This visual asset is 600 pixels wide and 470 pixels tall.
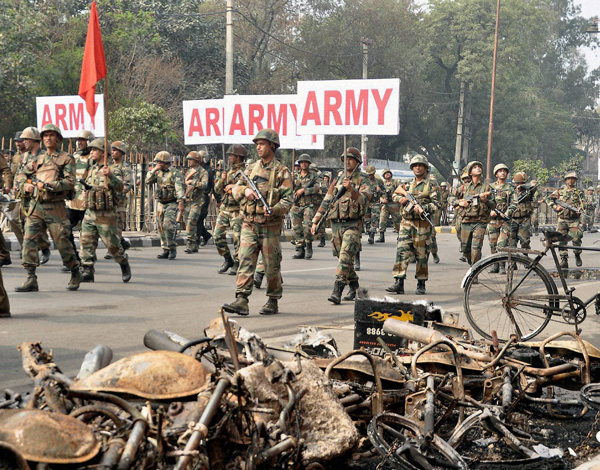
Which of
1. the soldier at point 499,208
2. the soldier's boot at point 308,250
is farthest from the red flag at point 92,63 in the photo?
the soldier at point 499,208

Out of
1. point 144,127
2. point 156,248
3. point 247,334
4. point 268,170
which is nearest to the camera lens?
point 247,334

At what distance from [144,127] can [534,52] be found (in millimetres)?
61782

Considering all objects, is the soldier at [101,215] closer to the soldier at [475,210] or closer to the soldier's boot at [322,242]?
the soldier at [475,210]

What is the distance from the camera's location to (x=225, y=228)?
43.8ft

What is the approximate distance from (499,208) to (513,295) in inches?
344

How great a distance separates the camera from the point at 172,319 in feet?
28.3

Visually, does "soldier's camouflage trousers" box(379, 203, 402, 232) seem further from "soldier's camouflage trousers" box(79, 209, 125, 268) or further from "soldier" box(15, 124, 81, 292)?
"soldier" box(15, 124, 81, 292)

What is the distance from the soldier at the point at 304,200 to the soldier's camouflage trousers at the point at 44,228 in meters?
6.98

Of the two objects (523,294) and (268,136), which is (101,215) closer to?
(268,136)

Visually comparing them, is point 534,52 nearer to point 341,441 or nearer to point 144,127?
point 144,127

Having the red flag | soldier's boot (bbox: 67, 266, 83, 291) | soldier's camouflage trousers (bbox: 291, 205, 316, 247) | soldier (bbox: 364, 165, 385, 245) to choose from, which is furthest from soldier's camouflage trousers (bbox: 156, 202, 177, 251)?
soldier (bbox: 364, 165, 385, 245)

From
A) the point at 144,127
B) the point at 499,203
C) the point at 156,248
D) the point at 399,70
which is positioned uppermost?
the point at 399,70

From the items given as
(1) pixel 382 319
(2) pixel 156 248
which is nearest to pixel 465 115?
(2) pixel 156 248

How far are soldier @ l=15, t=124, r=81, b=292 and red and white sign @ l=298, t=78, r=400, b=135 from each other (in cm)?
682
